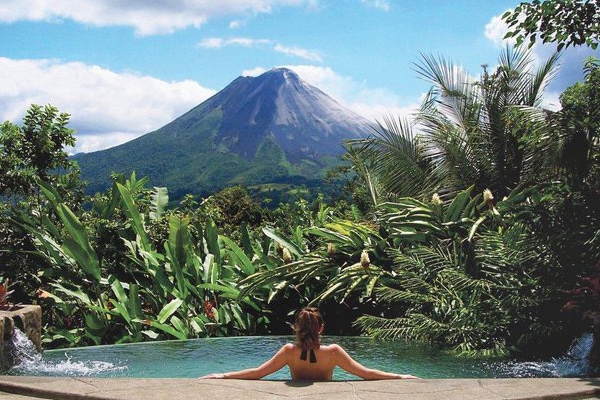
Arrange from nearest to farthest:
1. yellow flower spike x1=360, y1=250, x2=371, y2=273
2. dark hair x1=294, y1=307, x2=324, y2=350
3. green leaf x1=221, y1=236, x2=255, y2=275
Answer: dark hair x1=294, y1=307, x2=324, y2=350, yellow flower spike x1=360, y1=250, x2=371, y2=273, green leaf x1=221, y1=236, x2=255, y2=275

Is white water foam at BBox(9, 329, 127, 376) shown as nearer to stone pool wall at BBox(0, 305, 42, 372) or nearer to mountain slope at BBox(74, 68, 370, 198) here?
stone pool wall at BBox(0, 305, 42, 372)

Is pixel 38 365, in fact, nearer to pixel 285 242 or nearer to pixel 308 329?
pixel 308 329

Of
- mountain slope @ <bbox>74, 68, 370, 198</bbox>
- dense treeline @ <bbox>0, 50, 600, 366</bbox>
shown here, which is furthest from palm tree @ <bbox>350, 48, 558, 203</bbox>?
mountain slope @ <bbox>74, 68, 370, 198</bbox>

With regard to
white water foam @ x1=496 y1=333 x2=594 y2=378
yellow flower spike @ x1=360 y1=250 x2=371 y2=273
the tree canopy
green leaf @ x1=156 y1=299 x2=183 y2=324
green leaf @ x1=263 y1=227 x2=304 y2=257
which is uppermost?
the tree canopy

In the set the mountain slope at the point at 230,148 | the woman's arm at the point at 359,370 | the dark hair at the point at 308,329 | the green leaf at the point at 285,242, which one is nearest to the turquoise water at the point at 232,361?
the woman's arm at the point at 359,370

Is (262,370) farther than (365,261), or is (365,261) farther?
(365,261)

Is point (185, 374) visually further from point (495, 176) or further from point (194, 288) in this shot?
point (495, 176)

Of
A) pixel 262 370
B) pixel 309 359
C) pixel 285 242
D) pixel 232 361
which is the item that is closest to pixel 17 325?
pixel 232 361
